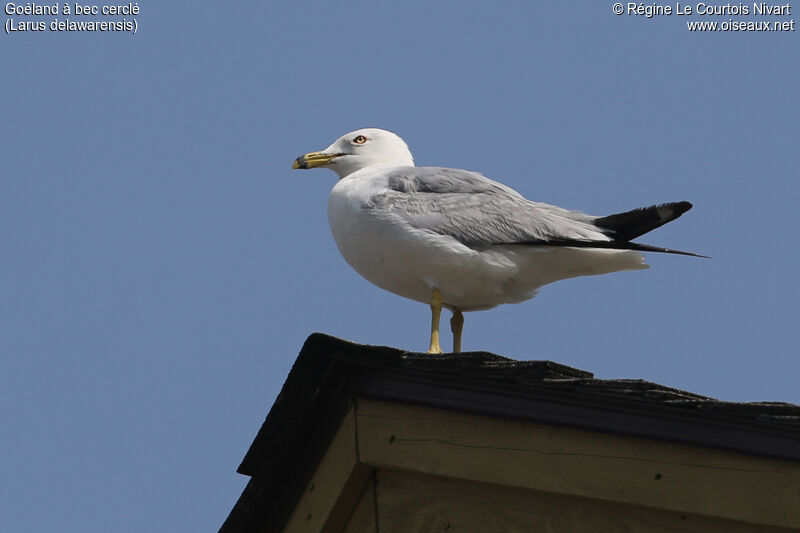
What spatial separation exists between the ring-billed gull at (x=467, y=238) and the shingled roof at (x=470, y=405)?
1855 millimetres

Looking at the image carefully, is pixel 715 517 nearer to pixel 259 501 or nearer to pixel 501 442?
pixel 501 442

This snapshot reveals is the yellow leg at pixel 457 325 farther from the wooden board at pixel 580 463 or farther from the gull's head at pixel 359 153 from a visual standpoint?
the wooden board at pixel 580 463

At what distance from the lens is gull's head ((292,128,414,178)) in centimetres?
912

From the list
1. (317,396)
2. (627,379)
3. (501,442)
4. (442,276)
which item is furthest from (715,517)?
(442,276)

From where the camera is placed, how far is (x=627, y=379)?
4832mm

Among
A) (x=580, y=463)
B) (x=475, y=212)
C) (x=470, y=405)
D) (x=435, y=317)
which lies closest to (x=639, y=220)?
(x=475, y=212)

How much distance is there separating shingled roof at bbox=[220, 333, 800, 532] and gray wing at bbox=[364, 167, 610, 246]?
1.93 metres

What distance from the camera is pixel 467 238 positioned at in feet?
24.7

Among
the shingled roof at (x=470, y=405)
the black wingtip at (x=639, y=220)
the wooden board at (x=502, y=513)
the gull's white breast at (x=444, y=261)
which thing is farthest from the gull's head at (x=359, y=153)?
the wooden board at (x=502, y=513)

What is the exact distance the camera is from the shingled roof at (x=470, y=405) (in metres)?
4.54

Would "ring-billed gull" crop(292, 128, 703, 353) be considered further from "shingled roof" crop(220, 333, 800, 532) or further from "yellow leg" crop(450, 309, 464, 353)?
"shingled roof" crop(220, 333, 800, 532)

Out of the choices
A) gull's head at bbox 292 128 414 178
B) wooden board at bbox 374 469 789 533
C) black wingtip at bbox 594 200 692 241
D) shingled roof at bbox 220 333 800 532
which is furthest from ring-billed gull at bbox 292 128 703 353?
wooden board at bbox 374 469 789 533

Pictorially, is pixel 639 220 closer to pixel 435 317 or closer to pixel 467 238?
pixel 467 238

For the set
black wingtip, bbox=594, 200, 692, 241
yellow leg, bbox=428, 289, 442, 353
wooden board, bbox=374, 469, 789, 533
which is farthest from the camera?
yellow leg, bbox=428, 289, 442, 353
